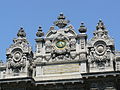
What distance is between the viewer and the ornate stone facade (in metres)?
33.0

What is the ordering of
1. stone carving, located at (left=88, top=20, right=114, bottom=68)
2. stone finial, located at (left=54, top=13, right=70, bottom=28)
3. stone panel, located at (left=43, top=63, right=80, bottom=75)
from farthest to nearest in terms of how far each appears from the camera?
stone finial, located at (left=54, top=13, right=70, bottom=28)
stone panel, located at (left=43, top=63, right=80, bottom=75)
stone carving, located at (left=88, top=20, right=114, bottom=68)

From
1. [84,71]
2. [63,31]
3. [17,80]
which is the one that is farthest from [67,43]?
[17,80]

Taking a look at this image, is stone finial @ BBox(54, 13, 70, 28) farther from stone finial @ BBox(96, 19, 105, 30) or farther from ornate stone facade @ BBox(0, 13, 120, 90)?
stone finial @ BBox(96, 19, 105, 30)

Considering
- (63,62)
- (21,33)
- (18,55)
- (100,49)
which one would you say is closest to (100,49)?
(100,49)

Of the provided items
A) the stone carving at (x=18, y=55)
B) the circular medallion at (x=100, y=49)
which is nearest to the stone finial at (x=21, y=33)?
the stone carving at (x=18, y=55)

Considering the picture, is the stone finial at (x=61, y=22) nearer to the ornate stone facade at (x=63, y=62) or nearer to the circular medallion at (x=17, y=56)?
the ornate stone facade at (x=63, y=62)

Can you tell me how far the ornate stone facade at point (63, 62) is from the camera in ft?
108

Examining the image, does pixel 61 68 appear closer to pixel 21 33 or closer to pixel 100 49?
pixel 100 49

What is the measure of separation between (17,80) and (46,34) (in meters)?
5.79

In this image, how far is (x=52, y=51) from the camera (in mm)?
35562

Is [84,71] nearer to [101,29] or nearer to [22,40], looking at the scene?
[101,29]

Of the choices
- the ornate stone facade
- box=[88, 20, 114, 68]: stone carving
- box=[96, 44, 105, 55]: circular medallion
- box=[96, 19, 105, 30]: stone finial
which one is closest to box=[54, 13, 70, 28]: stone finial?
the ornate stone facade

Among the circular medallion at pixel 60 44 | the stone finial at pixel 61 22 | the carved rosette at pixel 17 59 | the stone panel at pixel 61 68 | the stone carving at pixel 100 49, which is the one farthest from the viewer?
the stone finial at pixel 61 22

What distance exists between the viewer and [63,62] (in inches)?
1371
